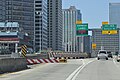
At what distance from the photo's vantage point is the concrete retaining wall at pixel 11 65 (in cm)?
2402

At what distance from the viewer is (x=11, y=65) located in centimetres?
2606

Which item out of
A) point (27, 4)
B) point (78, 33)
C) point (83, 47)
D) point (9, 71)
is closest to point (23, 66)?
point (9, 71)

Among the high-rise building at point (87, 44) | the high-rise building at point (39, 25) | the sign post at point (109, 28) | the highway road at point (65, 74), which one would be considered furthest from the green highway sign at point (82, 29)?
the high-rise building at point (39, 25)

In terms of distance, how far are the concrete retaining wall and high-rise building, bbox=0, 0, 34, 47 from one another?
142 meters

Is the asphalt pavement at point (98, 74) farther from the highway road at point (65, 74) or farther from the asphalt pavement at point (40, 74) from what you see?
the asphalt pavement at point (40, 74)

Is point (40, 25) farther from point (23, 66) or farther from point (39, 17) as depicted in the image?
point (23, 66)

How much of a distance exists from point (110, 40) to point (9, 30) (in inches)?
1752

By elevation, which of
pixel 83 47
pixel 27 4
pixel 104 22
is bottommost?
pixel 83 47

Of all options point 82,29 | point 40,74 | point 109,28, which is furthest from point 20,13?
point 40,74

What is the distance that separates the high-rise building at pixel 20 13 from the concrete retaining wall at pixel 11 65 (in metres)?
142

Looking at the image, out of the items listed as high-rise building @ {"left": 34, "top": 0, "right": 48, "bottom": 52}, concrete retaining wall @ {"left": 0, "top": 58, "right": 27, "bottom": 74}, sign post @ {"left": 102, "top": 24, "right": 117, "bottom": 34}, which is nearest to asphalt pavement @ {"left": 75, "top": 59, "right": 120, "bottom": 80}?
concrete retaining wall @ {"left": 0, "top": 58, "right": 27, "bottom": 74}

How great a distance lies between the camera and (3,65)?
2397 centimetres

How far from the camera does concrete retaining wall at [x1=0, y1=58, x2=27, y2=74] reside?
24016 mm

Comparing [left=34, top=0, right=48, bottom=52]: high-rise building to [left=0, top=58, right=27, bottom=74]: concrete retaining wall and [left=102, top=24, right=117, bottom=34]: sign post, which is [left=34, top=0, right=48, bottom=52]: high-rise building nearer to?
[left=102, top=24, right=117, bottom=34]: sign post
